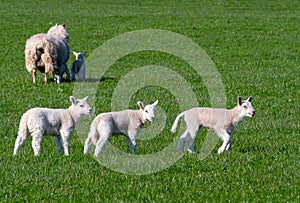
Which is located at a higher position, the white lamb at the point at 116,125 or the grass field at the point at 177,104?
the white lamb at the point at 116,125

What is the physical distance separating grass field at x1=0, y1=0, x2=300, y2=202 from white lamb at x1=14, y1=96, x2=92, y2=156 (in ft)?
0.75

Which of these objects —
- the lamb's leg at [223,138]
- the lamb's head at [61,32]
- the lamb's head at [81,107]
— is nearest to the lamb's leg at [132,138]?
the lamb's head at [81,107]

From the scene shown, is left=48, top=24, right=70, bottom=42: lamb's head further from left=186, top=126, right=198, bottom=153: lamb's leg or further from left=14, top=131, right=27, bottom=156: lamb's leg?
left=186, top=126, right=198, bottom=153: lamb's leg

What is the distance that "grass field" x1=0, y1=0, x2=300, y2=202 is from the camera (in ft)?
26.9

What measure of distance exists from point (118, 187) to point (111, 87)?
9.52 metres

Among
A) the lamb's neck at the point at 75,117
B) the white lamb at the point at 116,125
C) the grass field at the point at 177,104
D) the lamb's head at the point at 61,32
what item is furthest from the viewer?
the lamb's head at the point at 61,32

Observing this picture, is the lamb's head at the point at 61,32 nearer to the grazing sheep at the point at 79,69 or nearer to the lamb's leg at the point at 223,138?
the grazing sheep at the point at 79,69

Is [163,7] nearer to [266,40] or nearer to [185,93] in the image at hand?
[266,40]

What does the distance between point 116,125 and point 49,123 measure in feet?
3.13

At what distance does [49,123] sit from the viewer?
31.3 feet

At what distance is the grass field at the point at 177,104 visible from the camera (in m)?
8.21

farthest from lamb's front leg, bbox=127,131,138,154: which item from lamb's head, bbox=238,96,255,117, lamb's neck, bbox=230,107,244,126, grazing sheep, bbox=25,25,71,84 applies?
grazing sheep, bbox=25,25,71,84

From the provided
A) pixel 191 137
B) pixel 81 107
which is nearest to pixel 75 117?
pixel 81 107

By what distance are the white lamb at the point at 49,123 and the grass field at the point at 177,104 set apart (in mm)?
229
